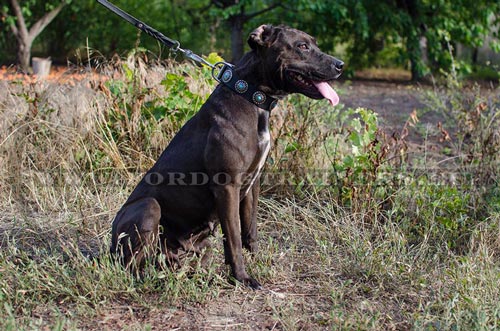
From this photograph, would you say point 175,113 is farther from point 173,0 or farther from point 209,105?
point 173,0

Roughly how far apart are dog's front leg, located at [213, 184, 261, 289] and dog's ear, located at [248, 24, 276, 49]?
764 millimetres

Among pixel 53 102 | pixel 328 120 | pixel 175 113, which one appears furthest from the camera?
pixel 328 120

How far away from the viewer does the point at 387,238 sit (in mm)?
4203

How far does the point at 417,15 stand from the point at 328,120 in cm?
596

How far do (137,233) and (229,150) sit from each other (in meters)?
0.66

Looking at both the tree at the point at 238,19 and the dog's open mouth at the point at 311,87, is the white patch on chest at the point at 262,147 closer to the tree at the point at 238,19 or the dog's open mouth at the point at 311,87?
the dog's open mouth at the point at 311,87

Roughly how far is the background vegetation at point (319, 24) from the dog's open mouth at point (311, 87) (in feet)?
23.3

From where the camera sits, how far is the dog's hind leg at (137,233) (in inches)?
138

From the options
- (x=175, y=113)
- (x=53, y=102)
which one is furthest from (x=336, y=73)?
(x=53, y=102)

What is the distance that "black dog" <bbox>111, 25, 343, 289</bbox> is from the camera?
347cm

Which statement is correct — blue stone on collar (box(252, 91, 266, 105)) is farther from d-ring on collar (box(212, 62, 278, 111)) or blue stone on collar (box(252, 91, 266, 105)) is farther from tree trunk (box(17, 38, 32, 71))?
tree trunk (box(17, 38, 32, 71))

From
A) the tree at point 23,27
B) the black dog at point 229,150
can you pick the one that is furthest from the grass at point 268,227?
the tree at point 23,27

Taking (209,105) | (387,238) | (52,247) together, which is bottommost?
(52,247)

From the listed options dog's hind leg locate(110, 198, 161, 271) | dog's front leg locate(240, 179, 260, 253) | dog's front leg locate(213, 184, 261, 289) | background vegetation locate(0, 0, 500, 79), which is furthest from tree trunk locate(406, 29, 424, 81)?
dog's hind leg locate(110, 198, 161, 271)
